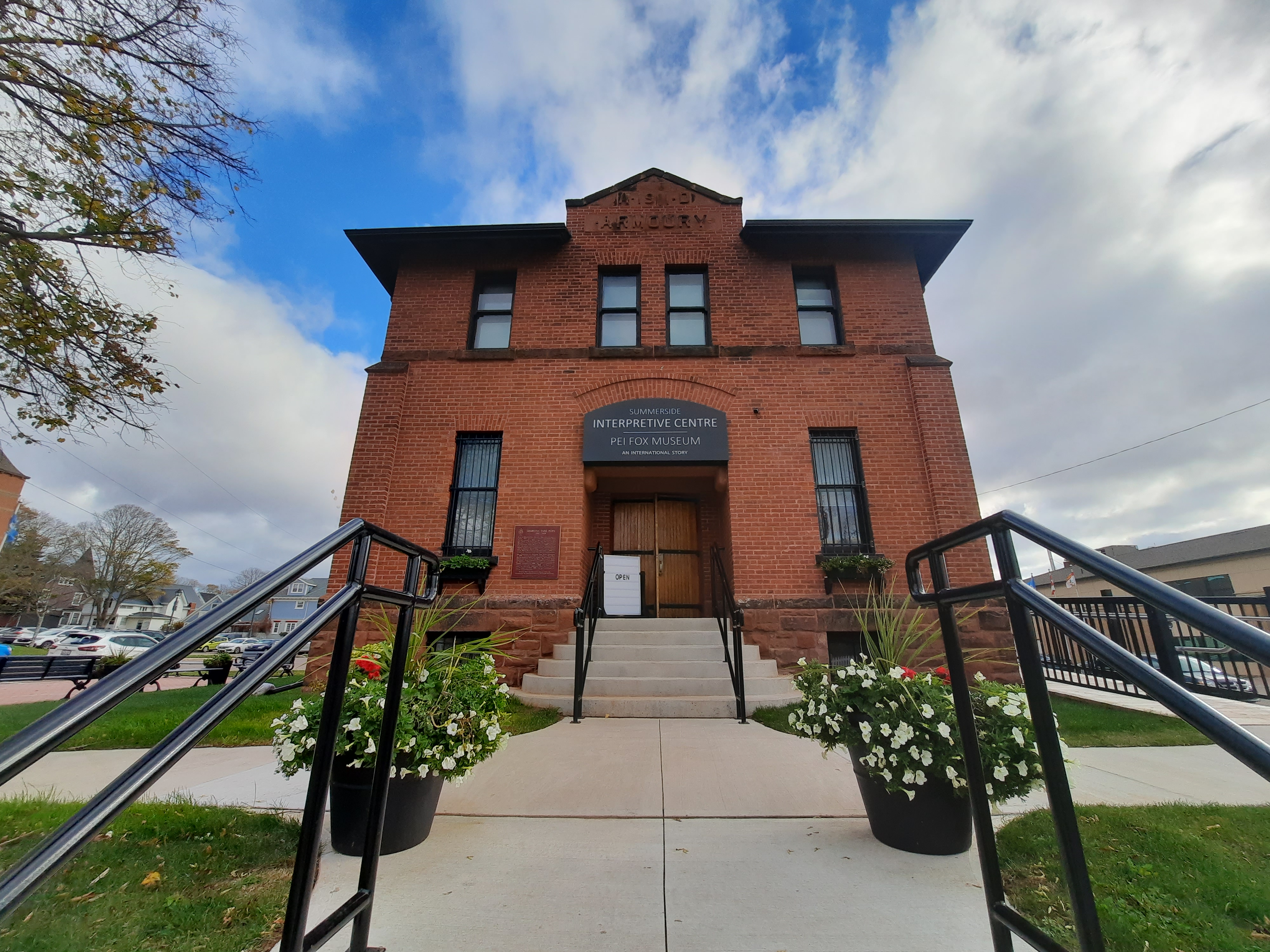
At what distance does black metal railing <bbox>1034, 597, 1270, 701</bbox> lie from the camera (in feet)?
22.7

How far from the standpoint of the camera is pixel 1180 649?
7.73m

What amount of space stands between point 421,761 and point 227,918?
830 mm

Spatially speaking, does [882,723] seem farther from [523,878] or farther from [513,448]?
[513,448]

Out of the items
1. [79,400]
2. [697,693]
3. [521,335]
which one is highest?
[521,335]

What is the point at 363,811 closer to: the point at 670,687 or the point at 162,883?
the point at 162,883

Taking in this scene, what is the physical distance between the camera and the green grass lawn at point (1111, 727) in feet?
15.5

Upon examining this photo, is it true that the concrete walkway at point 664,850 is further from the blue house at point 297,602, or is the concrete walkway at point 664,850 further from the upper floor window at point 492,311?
the blue house at point 297,602

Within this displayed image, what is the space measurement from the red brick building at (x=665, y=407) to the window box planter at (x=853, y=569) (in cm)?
15

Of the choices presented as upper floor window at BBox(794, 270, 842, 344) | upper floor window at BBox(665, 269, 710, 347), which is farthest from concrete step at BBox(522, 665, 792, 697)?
upper floor window at BBox(794, 270, 842, 344)

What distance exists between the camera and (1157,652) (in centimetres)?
668

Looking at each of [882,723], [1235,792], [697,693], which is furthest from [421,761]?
[1235,792]

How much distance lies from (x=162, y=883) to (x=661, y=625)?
5.70 meters

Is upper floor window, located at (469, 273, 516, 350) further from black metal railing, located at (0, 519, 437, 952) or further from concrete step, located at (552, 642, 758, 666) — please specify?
black metal railing, located at (0, 519, 437, 952)

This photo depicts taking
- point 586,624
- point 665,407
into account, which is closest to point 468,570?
point 586,624
